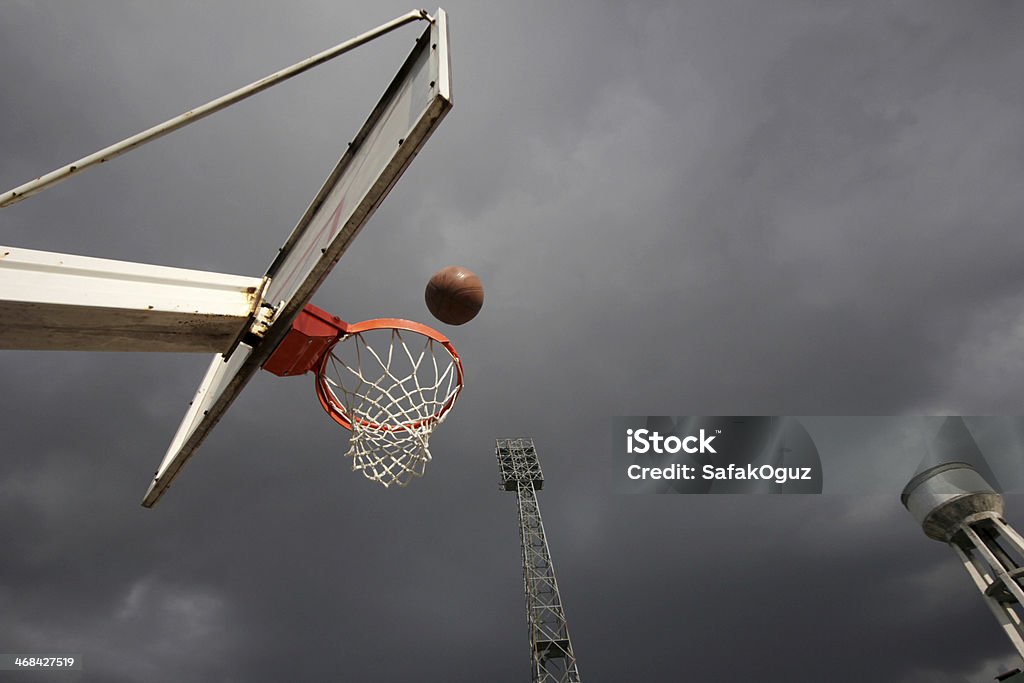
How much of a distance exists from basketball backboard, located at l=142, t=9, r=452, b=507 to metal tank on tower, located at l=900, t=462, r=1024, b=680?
1056 inches

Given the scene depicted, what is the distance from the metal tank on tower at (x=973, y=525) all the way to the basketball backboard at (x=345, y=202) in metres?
26.8

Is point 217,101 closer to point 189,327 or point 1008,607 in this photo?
point 189,327

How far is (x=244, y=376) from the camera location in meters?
4.41

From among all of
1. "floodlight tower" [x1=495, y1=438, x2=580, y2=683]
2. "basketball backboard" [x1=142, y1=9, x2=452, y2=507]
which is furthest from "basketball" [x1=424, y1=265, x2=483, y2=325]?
"floodlight tower" [x1=495, y1=438, x2=580, y2=683]

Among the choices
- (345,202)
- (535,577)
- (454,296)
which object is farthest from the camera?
(535,577)

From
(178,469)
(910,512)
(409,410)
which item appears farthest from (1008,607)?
(178,469)

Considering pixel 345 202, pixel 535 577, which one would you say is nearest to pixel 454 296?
Result: pixel 345 202

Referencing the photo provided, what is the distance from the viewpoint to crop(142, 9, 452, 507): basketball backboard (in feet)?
10.3

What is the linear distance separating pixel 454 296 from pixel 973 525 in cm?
2574

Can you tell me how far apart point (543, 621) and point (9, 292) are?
21925mm

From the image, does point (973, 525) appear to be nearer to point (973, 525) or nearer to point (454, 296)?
point (973, 525)

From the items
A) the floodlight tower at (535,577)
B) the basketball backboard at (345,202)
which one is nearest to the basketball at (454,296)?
the basketball backboard at (345,202)

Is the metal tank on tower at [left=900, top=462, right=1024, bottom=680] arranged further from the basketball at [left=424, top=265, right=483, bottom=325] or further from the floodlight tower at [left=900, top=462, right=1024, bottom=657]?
the basketball at [left=424, top=265, right=483, bottom=325]

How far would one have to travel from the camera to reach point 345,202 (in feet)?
12.1
